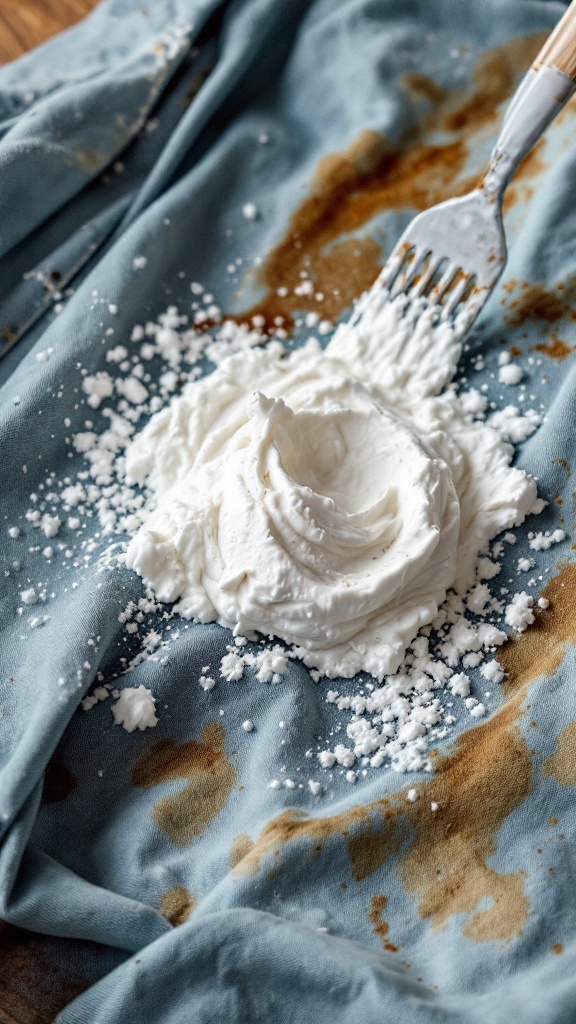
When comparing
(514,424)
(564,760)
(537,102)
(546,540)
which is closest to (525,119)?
(537,102)

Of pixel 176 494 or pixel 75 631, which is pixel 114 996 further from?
pixel 176 494

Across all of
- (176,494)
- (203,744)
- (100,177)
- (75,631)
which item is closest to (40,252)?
(100,177)

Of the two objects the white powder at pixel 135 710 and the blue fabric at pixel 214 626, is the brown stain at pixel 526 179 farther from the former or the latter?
the white powder at pixel 135 710

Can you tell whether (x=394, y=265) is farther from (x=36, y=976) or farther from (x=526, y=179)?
(x=36, y=976)

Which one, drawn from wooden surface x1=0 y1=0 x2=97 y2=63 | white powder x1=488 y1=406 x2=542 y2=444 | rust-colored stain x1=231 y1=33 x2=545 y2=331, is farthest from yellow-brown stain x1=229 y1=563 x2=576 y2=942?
wooden surface x1=0 y1=0 x2=97 y2=63

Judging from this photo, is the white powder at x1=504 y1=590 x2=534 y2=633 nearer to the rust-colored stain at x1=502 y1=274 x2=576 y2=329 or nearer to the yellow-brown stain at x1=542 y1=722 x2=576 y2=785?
the yellow-brown stain at x1=542 y1=722 x2=576 y2=785

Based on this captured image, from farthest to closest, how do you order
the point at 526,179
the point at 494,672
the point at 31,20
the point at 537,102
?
the point at 31,20, the point at 526,179, the point at 537,102, the point at 494,672

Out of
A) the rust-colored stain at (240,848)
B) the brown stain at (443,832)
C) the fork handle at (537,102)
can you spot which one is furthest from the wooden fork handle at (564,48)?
the rust-colored stain at (240,848)
